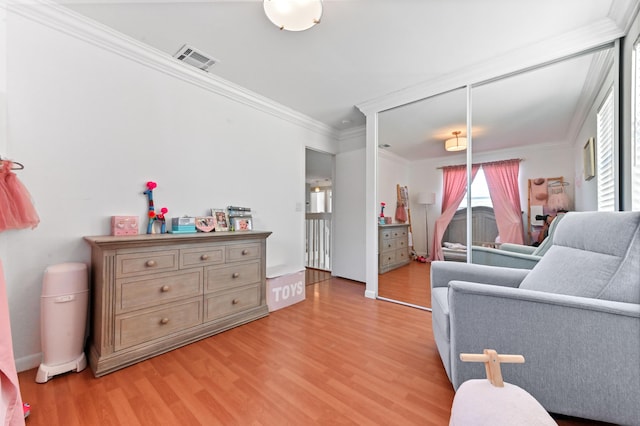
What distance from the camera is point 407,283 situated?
125 inches

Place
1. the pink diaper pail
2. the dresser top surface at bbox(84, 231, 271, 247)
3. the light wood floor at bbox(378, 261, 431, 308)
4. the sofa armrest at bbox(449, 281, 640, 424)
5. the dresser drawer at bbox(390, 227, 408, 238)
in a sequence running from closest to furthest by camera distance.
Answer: the sofa armrest at bbox(449, 281, 640, 424)
the pink diaper pail
the dresser top surface at bbox(84, 231, 271, 247)
the light wood floor at bbox(378, 261, 431, 308)
the dresser drawer at bbox(390, 227, 408, 238)

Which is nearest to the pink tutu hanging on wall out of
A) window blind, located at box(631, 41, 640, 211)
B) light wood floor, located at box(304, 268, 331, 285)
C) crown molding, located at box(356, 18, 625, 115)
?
light wood floor, located at box(304, 268, 331, 285)

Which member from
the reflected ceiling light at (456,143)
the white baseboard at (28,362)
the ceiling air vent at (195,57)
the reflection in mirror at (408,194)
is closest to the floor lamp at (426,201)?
the reflection in mirror at (408,194)

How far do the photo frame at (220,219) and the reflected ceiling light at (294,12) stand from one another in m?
1.79

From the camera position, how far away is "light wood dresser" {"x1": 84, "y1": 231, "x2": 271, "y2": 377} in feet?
5.36

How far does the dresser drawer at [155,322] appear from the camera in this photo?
1.68 metres

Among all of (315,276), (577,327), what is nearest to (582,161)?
(577,327)

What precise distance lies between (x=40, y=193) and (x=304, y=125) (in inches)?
112

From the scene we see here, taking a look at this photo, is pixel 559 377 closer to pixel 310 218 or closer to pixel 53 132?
pixel 53 132

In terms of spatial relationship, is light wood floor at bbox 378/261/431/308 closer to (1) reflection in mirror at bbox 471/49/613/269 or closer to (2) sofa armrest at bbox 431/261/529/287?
(1) reflection in mirror at bbox 471/49/613/269

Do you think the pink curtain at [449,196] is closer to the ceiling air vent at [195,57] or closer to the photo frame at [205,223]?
the photo frame at [205,223]

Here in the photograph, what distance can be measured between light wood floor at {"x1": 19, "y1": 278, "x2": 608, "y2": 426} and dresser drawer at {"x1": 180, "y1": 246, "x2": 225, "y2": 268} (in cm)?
64

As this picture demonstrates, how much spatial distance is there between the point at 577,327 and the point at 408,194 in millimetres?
2136

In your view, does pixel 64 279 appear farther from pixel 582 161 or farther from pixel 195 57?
pixel 582 161
